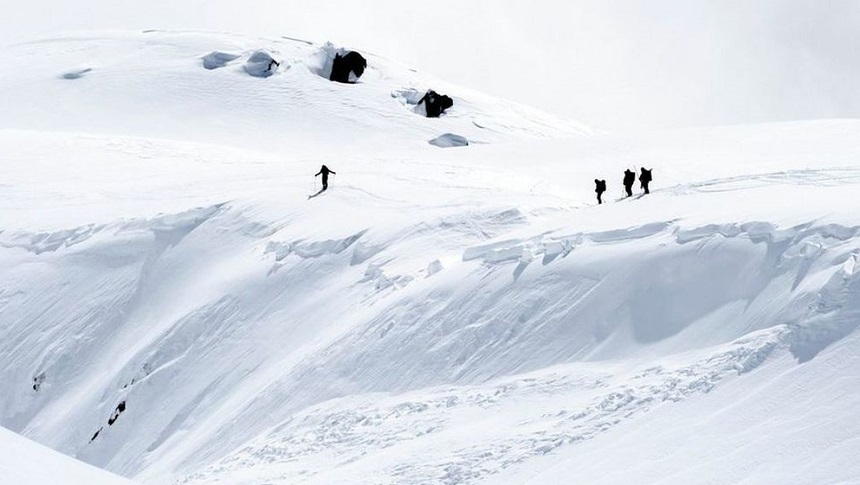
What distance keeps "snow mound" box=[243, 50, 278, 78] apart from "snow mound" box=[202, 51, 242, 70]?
1.43 metres

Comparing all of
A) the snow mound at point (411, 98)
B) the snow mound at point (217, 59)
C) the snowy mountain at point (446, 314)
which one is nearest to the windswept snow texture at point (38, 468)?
the snowy mountain at point (446, 314)

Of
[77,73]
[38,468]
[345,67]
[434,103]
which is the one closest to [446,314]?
[38,468]

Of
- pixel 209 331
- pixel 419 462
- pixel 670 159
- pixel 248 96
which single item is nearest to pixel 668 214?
pixel 419 462

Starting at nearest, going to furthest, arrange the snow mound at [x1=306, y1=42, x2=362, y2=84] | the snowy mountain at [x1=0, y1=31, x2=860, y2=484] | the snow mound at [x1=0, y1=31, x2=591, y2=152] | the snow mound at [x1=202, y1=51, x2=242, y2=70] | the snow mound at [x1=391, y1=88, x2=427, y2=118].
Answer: the snowy mountain at [x1=0, y1=31, x2=860, y2=484] < the snow mound at [x1=0, y1=31, x2=591, y2=152] < the snow mound at [x1=391, y1=88, x2=427, y2=118] < the snow mound at [x1=306, y1=42, x2=362, y2=84] < the snow mound at [x1=202, y1=51, x2=242, y2=70]

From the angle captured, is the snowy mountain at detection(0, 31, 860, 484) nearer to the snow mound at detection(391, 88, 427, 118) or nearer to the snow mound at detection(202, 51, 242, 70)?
the snow mound at detection(391, 88, 427, 118)

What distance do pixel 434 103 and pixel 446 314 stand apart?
53.3 metres

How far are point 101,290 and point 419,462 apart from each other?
18.8m

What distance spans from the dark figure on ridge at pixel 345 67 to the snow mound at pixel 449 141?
445 inches

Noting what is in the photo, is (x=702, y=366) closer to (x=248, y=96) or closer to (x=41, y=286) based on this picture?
(x=41, y=286)

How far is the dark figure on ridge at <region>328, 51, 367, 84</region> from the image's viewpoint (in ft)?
268

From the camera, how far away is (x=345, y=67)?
81688 mm

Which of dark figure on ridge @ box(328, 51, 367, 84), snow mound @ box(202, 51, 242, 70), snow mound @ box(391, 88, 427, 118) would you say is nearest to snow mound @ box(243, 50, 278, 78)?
snow mound @ box(202, 51, 242, 70)

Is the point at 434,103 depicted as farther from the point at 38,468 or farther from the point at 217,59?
the point at 38,468

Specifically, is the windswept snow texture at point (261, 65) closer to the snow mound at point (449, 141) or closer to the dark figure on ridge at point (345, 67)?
the dark figure on ridge at point (345, 67)
